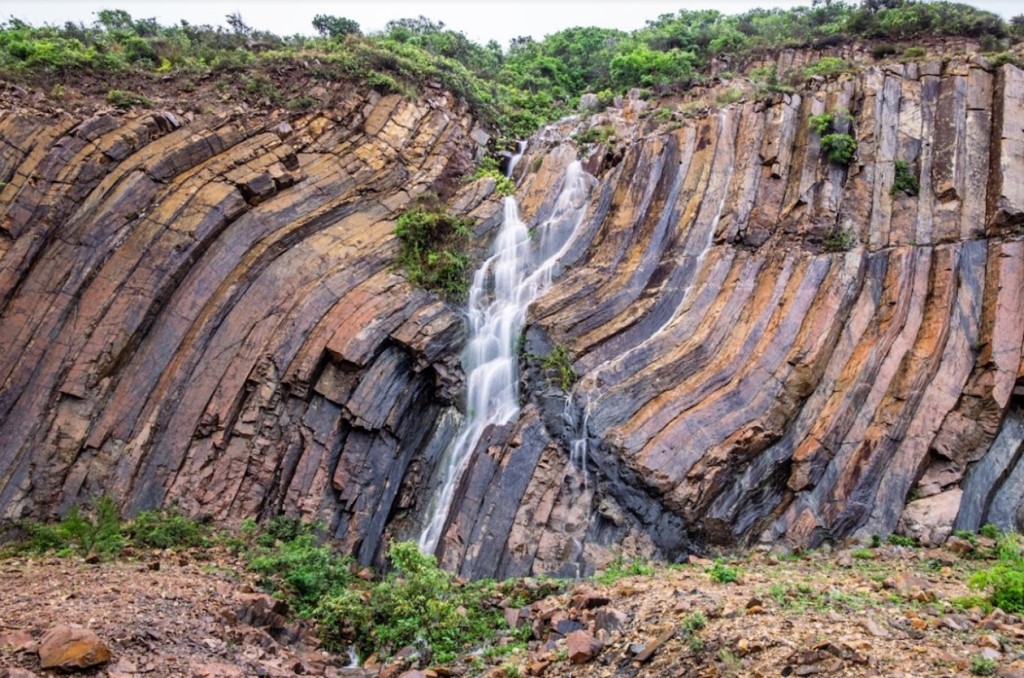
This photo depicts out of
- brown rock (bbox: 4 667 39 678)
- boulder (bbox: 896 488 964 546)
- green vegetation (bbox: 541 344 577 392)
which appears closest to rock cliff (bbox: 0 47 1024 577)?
boulder (bbox: 896 488 964 546)

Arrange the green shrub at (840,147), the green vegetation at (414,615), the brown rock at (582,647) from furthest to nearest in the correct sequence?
the green shrub at (840,147) → the green vegetation at (414,615) → the brown rock at (582,647)

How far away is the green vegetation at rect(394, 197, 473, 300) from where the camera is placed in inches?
741

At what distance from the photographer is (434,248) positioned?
64.4ft

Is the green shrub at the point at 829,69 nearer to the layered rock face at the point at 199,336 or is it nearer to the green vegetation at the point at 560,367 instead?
the green vegetation at the point at 560,367

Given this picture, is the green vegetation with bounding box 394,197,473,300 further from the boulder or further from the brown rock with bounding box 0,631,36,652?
the brown rock with bounding box 0,631,36,652

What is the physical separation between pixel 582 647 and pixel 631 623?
2.96 feet

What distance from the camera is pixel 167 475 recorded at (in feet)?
49.9

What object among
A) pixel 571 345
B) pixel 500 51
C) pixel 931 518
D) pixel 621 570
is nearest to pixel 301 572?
pixel 621 570

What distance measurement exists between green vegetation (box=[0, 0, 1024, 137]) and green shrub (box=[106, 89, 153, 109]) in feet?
5.91

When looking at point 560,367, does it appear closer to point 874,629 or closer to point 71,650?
point 874,629

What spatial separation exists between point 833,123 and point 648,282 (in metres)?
7.51

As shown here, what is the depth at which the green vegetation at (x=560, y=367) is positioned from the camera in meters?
16.3

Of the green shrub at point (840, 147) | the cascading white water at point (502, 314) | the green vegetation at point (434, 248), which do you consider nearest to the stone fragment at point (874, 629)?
the cascading white water at point (502, 314)

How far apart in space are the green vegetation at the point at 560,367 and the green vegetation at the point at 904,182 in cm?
972
